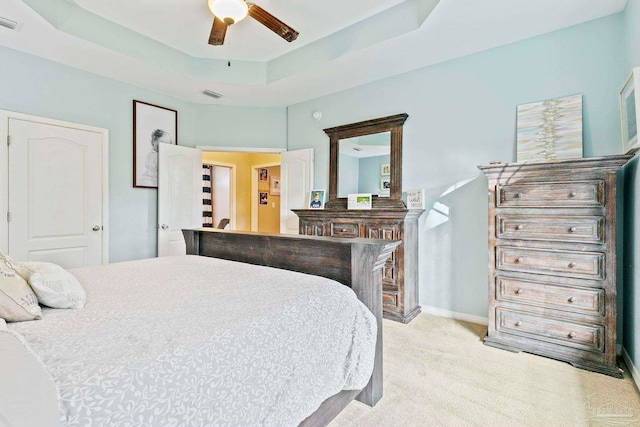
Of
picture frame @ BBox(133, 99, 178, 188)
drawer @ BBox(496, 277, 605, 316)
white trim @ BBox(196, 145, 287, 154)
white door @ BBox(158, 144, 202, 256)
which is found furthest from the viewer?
white trim @ BBox(196, 145, 287, 154)

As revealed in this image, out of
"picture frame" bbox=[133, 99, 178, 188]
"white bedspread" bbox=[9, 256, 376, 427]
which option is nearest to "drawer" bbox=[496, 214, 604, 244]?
"white bedspread" bbox=[9, 256, 376, 427]

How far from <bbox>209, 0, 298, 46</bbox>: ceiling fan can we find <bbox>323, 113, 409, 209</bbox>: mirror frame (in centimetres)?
150

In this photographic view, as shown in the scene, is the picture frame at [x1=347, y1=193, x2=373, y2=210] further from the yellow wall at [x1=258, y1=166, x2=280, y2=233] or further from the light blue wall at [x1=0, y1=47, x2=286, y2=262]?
the yellow wall at [x1=258, y1=166, x2=280, y2=233]

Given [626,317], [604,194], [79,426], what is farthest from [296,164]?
[79,426]

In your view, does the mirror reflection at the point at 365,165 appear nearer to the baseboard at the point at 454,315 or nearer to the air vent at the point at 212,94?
the baseboard at the point at 454,315

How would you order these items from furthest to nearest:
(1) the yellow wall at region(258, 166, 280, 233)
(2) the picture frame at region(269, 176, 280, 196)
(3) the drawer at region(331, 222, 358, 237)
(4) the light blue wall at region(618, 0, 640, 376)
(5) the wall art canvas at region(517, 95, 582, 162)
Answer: (2) the picture frame at region(269, 176, 280, 196) → (1) the yellow wall at region(258, 166, 280, 233) → (3) the drawer at region(331, 222, 358, 237) → (5) the wall art canvas at region(517, 95, 582, 162) → (4) the light blue wall at region(618, 0, 640, 376)

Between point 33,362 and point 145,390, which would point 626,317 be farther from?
point 33,362

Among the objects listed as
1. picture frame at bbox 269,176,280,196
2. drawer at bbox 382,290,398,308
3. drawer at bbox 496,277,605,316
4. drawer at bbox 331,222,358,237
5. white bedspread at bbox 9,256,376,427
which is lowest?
drawer at bbox 382,290,398,308

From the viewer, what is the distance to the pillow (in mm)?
578

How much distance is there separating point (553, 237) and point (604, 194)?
420 millimetres

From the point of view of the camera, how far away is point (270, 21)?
2482 millimetres

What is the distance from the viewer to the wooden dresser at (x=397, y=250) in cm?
316

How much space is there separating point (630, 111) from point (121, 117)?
4.83 m

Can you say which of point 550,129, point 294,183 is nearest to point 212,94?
point 294,183
